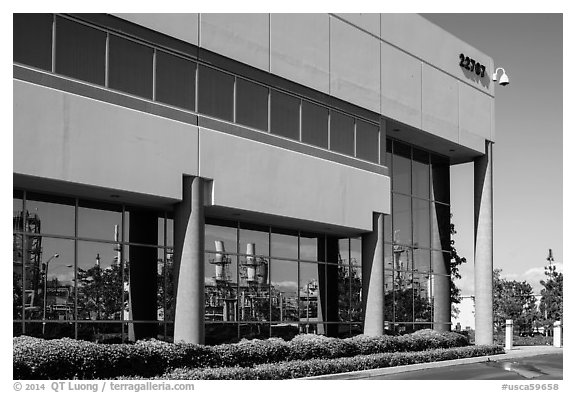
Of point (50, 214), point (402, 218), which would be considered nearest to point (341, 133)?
point (402, 218)

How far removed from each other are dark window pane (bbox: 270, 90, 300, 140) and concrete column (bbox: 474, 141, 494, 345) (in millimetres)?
14149

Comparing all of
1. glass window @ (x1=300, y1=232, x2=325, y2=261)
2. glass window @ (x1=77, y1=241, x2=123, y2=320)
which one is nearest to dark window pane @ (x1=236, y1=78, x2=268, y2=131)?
glass window @ (x1=300, y1=232, x2=325, y2=261)

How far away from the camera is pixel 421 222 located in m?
38.2

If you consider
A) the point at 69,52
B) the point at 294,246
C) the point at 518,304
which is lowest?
the point at 518,304

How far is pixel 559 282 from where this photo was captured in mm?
78125

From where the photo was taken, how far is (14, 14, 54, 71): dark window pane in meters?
19.7

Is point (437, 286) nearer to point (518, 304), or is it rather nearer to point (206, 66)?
point (206, 66)

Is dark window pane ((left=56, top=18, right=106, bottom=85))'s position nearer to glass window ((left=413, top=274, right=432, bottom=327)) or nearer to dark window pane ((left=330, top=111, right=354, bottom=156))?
dark window pane ((left=330, top=111, right=354, bottom=156))

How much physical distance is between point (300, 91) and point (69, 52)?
974 centimetres

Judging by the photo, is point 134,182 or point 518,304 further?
point 518,304
